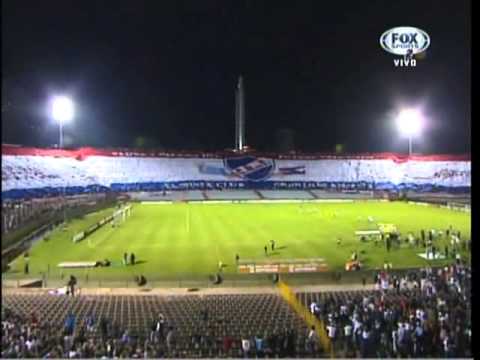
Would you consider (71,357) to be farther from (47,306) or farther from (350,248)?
(350,248)

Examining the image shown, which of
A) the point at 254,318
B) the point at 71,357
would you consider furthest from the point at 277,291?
the point at 71,357

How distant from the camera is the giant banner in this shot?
4043 millimetres

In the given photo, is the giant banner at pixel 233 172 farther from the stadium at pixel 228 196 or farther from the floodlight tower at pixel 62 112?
the floodlight tower at pixel 62 112

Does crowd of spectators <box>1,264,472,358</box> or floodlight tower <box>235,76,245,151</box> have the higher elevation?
floodlight tower <box>235,76,245,151</box>

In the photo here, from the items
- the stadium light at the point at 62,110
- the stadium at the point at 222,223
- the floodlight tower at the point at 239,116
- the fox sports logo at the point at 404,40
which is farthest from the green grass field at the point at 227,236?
the fox sports logo at the point at 404,40

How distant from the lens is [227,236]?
407 cm

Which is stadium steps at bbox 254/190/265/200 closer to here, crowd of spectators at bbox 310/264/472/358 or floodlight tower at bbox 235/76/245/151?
floodlight tower at bbox 235/76/245/151

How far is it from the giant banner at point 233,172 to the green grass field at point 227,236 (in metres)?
0.15

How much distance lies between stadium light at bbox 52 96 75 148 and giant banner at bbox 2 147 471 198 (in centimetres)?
20

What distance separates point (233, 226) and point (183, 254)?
387 millimetres

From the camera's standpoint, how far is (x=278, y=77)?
419 cm

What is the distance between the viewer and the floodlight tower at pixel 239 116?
413 cm

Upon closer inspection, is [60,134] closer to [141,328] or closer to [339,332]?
[141,328]

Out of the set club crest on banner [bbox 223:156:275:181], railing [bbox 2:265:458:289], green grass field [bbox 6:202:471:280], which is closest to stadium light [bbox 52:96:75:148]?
green grass field [bbox 6:202:471:280]
